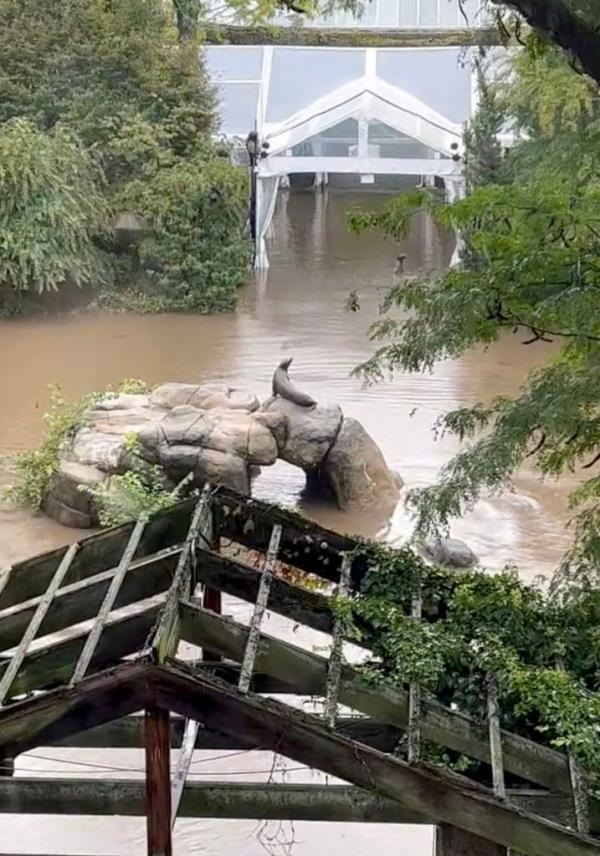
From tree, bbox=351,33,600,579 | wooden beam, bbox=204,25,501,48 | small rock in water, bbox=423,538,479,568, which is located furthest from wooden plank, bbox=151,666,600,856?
wooden beam, bbox=204,25,501,48

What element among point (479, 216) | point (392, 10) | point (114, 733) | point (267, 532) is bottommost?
point (114, 733)

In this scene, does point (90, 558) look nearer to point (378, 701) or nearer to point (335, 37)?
point (378, 701)

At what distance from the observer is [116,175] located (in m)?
18.4

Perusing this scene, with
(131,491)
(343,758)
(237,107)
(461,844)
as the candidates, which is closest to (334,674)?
(343,758)

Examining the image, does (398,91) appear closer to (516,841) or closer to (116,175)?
(116,175)

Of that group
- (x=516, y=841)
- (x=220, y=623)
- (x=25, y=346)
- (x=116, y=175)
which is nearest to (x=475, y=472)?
(x=220, y=623)

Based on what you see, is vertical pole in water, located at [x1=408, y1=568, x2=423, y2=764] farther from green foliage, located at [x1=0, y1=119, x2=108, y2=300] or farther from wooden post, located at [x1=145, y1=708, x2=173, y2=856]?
green foliage, located at [x1=0, y1=119, x2=108, y2=300]

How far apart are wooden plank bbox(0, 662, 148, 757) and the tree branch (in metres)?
3.04

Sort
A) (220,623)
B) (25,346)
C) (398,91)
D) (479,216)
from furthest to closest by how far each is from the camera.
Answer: (398,91) → (25,346) → (479,216) → (220,623)

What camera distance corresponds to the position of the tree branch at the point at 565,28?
4449 mm

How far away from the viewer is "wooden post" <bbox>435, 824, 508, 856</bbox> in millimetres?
3346

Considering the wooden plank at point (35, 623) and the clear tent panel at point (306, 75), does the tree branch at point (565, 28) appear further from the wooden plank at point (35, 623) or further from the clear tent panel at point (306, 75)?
the clear tent panel at point (306, 75)

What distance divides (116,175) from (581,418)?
48.8 feet

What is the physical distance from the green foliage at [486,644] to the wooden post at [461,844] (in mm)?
221
